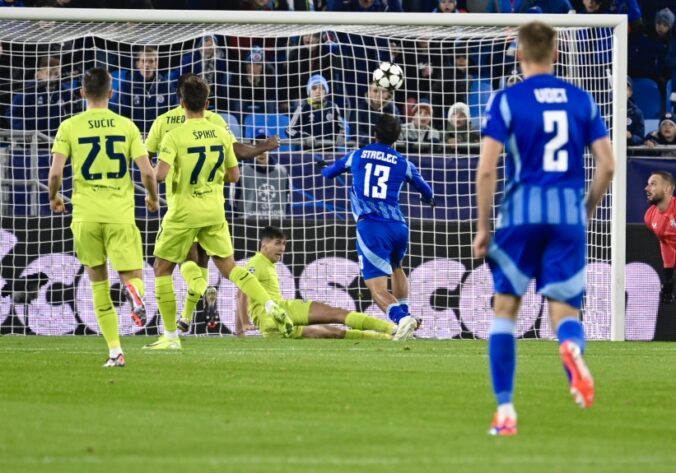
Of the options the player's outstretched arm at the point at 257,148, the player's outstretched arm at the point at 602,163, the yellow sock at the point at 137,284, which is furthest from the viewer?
the player's outstretched arm at the point at 257,148

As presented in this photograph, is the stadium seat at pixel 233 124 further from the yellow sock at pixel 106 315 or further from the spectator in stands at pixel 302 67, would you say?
the yellow sock at pixel 106 315

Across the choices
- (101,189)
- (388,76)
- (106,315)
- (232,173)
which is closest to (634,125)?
(388,76)

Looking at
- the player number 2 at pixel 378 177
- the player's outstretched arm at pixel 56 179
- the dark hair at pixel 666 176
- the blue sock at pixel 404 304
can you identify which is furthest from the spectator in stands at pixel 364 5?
the player's outstretched arm at pixel 56 179

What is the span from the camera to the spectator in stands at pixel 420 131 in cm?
1720

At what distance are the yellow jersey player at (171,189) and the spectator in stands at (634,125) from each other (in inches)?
269

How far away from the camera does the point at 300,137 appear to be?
17.5 m

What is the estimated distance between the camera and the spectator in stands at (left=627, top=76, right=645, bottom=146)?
19266mm

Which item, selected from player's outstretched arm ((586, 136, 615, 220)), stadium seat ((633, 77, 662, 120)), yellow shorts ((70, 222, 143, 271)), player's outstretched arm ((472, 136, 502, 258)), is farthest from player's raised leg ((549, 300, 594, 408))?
stadium seat ((633, 77, 662, 120))

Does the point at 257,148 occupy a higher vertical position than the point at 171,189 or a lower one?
higher

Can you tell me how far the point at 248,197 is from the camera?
16922 mm

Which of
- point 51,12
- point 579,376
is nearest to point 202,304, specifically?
point 51,12

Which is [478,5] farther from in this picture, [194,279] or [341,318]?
[194,279]

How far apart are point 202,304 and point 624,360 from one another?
6210 mm

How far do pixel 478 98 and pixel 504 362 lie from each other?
10.7 meters
